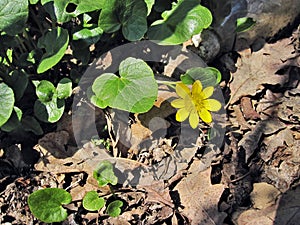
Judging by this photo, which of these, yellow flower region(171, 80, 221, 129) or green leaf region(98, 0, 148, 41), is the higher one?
green leaf region(98, 0, 148, 41)

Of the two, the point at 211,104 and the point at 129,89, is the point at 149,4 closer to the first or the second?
the point at 129,89

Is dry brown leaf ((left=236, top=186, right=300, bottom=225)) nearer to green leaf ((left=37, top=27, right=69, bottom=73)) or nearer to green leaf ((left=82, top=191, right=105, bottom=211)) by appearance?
green leaf ((left=82, top=191, right=105, bottom=211))

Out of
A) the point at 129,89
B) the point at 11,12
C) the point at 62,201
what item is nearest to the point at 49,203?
the point at 62,201

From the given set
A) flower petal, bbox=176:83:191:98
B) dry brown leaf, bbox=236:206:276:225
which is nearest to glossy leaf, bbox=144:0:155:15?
flower petal, bbox=176:83:191:98

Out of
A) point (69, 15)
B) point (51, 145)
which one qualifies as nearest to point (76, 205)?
point (51, 145)

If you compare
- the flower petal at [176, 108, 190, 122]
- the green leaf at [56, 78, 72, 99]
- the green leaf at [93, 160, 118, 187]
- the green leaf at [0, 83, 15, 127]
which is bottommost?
the green leaf at [93, 160, 118, 187]

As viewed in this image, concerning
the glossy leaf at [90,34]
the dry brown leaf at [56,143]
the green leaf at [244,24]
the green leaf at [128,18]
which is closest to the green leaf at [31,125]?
the dry brown leaf at [56,143]

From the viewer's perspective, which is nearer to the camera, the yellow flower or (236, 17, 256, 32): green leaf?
the yellow flower
